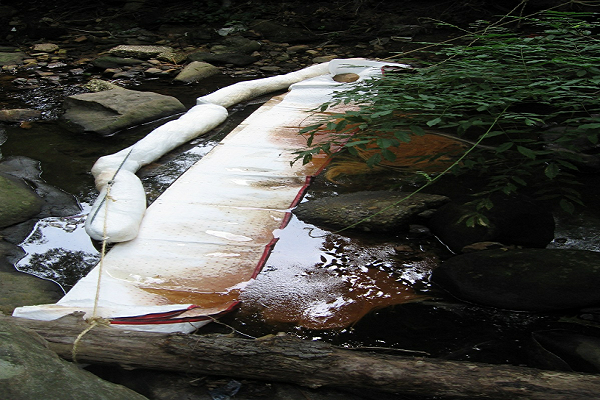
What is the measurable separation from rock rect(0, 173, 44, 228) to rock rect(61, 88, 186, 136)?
1126mm

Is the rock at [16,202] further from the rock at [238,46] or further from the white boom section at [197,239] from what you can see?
the rock at [238,46]

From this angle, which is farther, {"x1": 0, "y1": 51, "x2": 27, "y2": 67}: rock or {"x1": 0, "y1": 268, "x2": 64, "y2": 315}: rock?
{"x1": 0, "y1": 51, "x2": 27, "y2": 67}: rock

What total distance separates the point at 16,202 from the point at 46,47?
5292 millimetres

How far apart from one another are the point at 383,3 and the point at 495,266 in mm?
7322

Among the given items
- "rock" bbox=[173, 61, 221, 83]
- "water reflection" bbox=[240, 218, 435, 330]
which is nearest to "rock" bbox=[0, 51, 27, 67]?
"rock" bbox=[173, 61, 221, 83]

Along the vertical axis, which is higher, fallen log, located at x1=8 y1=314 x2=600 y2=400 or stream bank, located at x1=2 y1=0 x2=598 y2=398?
fallen log, located at x1=8 y1=314 x2=600 y2=400

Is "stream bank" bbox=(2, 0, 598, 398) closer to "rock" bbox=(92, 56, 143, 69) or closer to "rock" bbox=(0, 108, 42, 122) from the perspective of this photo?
"rock" bbox=(0, 108, 42, 122)

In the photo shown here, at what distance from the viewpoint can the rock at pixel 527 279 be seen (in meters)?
2.21

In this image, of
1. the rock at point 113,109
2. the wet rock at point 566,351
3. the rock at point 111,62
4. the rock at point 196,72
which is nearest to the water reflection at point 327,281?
the wet rock at point 566,351

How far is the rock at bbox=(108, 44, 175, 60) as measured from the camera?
23.6 ft

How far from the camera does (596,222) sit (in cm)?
288

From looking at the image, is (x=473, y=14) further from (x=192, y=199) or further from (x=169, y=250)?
(x=169, y=250)

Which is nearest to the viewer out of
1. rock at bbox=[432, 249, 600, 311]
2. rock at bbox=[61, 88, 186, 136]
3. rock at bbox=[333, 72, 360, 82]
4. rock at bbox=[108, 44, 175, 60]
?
rock at bbox=[432, 249, 600, 311]

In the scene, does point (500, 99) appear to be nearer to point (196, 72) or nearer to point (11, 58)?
point (196, 72)
